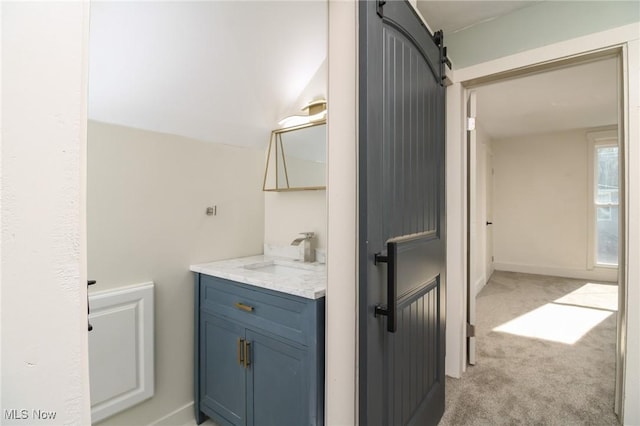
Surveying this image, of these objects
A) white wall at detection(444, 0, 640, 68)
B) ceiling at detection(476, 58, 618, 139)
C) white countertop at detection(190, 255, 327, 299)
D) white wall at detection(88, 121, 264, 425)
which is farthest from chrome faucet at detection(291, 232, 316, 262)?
ceiling at detection(476, 58, 618, 139)

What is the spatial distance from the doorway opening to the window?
0.01 m

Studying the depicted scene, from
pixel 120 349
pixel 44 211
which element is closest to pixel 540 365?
pixel 120 349

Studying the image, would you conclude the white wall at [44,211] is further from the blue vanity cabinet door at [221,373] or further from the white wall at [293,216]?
the white wall at [293,216]

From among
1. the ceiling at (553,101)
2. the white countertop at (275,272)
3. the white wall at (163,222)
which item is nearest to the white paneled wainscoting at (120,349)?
the white wall at (163,222)

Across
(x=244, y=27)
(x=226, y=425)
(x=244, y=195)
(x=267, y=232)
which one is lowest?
(x=226, y=425)

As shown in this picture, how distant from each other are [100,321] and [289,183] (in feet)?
4.40

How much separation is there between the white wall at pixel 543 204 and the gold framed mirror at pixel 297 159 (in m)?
4.75

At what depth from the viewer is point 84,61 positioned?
18.1 inches

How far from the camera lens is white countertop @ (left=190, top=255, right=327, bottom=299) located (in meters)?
1.34

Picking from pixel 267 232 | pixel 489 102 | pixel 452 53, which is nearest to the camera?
pixel 452 53

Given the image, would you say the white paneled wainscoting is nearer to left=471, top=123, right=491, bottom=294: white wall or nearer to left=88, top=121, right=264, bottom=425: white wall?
left=88, top=121, right=264, bottom=425: white wall

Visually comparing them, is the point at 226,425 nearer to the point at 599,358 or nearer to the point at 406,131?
the point at 406,131

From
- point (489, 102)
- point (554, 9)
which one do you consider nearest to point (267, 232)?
point (554, 9)

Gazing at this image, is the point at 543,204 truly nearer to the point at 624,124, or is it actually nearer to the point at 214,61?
the point at 624,124
